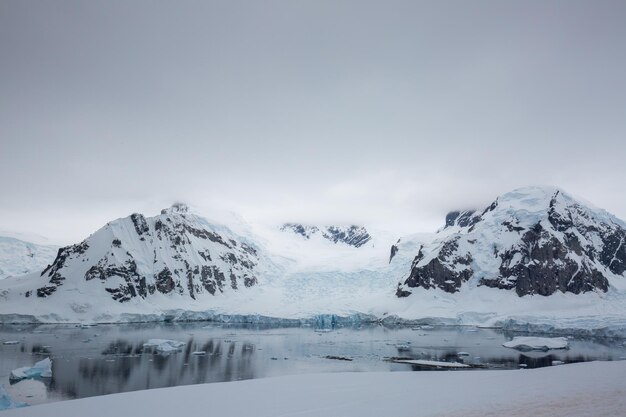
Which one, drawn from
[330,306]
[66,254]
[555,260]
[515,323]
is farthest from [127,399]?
[555,260]

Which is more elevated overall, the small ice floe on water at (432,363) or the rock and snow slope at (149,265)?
the rock and snow slope at (149,265)

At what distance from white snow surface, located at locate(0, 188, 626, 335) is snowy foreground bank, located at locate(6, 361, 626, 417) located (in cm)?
6677

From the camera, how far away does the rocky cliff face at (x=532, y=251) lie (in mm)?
131875

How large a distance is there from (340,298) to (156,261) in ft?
208

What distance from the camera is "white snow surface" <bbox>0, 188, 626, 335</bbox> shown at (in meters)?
103

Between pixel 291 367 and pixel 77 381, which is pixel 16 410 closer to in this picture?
pixel 77 381

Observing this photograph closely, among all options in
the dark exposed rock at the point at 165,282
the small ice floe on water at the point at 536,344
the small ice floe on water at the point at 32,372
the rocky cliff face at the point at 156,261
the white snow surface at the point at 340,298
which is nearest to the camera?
the small ice floe on water at the point at 32,372

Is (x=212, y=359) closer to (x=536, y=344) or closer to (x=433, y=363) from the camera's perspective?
(x=433, y=363)

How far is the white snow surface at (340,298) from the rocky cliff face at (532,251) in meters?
0.97

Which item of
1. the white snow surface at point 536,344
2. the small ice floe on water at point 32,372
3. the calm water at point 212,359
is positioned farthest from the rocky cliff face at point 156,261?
the white snow surface at point 536,344

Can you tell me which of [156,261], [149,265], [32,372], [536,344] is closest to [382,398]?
[32,372]

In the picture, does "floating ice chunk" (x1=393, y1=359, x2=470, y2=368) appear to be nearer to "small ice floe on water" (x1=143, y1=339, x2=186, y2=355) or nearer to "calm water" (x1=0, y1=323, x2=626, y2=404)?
"calm water" (x1=0, y1=323, x2=626, y2=404)

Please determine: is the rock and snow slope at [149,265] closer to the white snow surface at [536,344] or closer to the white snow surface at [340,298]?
the white snow surface at [340,298]

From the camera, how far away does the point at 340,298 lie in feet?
456
